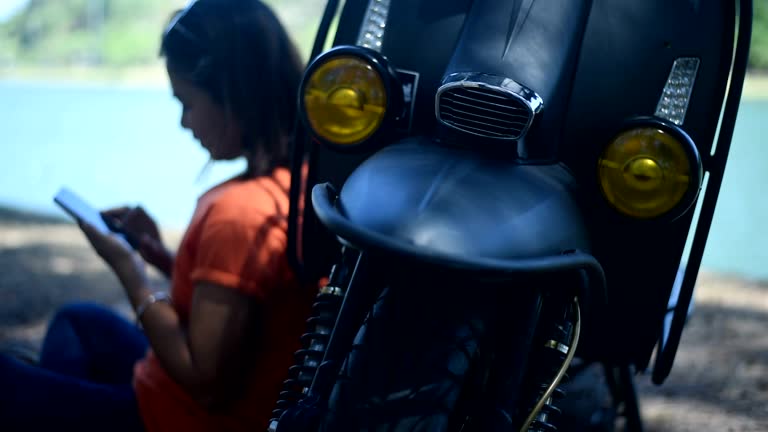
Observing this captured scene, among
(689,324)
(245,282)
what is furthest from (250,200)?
(689,324)

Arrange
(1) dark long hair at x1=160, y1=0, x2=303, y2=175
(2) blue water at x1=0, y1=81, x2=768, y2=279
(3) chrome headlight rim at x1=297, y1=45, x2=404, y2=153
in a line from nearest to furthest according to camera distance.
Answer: (3) chrome headlight rim at x1=297, y1=45, x2=404, y2=153, (1) dark long hair at x1=160, y1=0, x2=303, y2=175, (2) blue water at x1=0, y1=81, x2=768, y2=279

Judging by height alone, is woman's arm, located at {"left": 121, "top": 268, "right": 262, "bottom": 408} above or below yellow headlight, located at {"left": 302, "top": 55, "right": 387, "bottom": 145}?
below

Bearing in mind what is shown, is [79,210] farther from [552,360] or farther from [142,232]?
[552,360]

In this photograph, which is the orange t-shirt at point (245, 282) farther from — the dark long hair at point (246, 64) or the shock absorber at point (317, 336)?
the shock absorber at point (317, 336)

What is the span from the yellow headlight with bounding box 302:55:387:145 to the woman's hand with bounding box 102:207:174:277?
838 millimetres

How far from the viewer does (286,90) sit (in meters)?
1.58

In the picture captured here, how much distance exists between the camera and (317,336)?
1032 millimetres

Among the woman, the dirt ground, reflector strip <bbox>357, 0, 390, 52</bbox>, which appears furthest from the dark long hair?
the dirt ground

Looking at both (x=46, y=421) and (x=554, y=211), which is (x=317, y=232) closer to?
(x=554, y=211)

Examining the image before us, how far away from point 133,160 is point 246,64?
6.81 metres

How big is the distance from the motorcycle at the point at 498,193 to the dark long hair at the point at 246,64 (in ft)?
0.97

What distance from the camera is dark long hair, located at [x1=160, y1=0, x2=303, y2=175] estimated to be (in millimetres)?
1502

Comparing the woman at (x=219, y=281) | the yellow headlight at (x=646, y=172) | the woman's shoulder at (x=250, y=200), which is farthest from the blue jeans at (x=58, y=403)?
the yellow headlight at (x=646, y=172)

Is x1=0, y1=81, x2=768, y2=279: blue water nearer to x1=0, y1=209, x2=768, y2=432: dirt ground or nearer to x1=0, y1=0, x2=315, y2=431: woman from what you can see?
x1=0, y1=209, x2=768, y2=432: dirt ground
